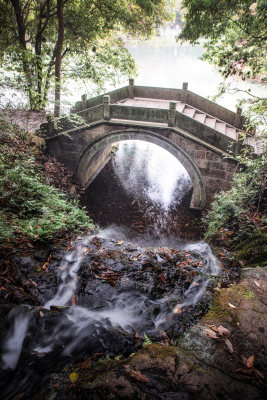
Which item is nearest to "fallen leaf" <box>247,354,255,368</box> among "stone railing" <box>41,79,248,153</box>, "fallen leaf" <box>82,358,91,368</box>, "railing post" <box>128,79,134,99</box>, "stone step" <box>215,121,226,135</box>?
"fallen leaf" <box>82,358,91,368</box>

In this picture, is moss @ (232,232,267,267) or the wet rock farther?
moss @ (232,232,267,267)

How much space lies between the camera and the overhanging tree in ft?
26.0

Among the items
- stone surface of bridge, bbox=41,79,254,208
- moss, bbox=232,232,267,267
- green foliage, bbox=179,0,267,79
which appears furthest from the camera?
stone surface of bridge, bbox=41,79,254,208

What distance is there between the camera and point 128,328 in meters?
3.16

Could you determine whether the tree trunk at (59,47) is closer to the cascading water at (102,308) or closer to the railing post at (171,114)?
the railing post at (171,114)

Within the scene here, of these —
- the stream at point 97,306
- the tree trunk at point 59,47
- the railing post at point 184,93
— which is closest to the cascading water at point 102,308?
the stream at point 97,306

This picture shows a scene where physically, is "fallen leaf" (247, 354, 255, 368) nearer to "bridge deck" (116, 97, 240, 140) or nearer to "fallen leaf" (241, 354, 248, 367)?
"fallen leaf" (241, 354, 248, 367)

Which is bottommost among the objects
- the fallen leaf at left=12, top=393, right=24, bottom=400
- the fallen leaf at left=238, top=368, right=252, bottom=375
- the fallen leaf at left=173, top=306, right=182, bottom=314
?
the fallen leaf at left=12, top=393, right=24, bottom=400

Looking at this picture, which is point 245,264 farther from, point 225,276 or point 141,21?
point 141,21

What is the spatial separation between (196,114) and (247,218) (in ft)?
23.0

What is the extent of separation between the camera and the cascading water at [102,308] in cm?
257

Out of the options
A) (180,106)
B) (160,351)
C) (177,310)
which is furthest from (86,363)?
(180,106)

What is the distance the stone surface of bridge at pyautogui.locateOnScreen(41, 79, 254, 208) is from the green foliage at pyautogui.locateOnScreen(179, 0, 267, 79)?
7.02 ft

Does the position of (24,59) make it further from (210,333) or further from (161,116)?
(210,333)
